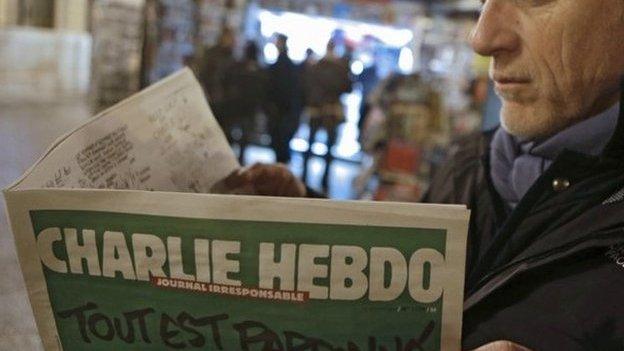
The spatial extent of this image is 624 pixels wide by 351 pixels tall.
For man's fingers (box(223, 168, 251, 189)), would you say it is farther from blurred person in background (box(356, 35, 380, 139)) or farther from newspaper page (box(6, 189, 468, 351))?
blurred person in background (box(356, 35, 380, 139))

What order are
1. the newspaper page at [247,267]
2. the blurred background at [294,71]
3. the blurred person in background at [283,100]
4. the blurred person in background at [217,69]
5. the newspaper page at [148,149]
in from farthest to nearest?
the blurred person in background at [283,100] → the blurred person in background at [217,69] → the blurred background at [294,71] → the newspaper page at [148,149] → the newspaper page at [247,267]

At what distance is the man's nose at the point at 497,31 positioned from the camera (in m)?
0.86

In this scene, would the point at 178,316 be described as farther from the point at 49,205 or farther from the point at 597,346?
the point at 597,346

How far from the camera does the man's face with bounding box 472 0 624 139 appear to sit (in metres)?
0.84

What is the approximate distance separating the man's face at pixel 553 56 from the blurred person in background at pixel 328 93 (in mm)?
4934

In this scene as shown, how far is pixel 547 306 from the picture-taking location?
2.24 feet

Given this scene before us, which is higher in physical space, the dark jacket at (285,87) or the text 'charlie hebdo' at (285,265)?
the text 'charlie hebdo' at (285,265)

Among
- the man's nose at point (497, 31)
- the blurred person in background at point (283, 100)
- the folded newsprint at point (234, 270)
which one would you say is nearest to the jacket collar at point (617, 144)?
the man's nose at point (497, 31)

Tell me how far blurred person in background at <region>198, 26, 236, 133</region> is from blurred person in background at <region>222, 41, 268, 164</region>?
0.11 ft

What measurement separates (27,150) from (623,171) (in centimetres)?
83

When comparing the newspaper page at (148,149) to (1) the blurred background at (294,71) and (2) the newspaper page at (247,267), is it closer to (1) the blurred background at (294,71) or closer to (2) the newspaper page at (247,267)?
(2) the newspaper page at (247,267)

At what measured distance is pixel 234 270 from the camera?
1.81 feet

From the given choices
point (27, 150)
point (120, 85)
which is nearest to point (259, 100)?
point (120, 85)

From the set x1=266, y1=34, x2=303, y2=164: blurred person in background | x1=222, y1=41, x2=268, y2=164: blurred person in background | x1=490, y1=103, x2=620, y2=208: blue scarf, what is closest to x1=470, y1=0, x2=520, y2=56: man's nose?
x1=490, y1=103, x2=620, y2=208: blue scarf
